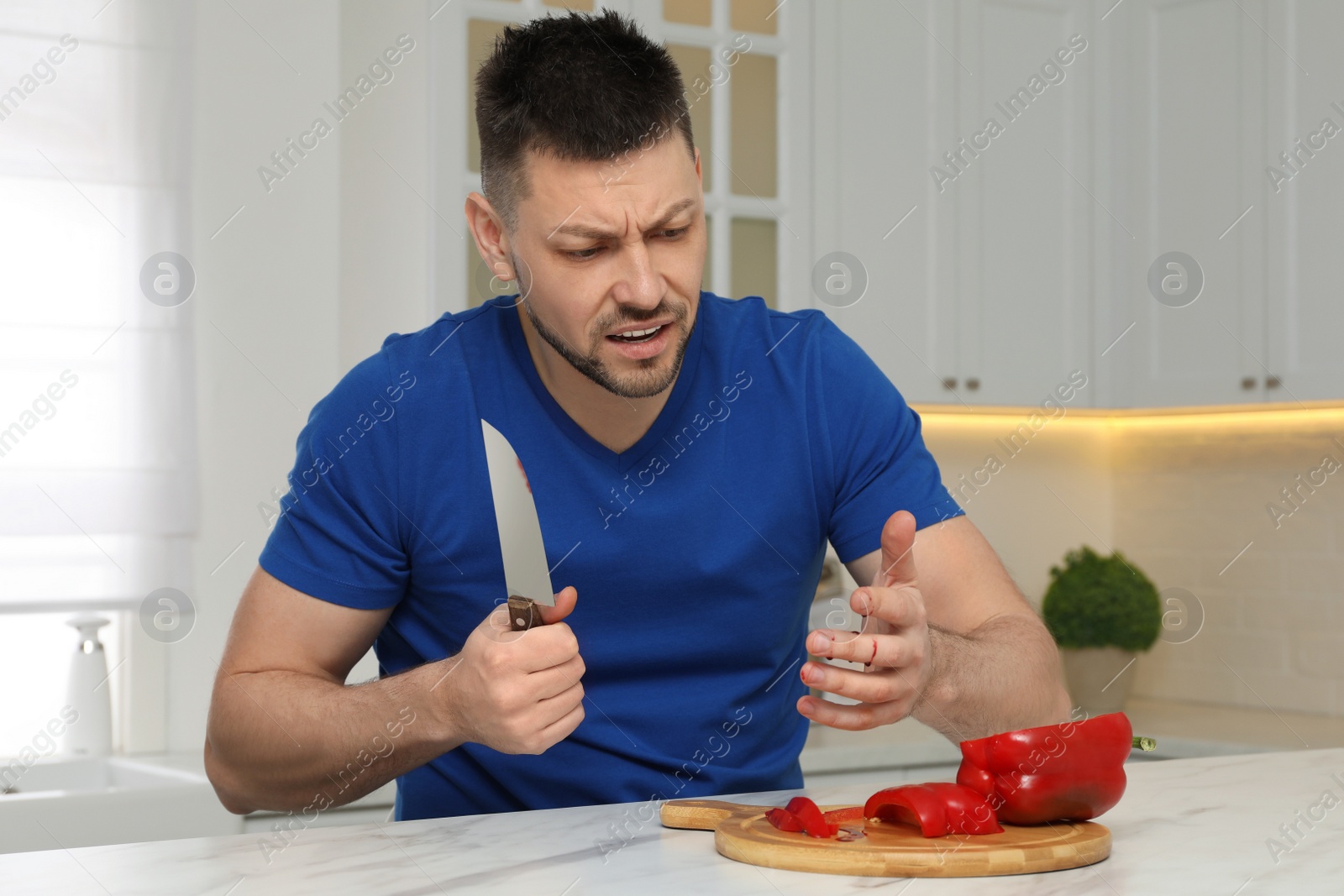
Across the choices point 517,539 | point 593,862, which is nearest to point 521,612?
point 517,539

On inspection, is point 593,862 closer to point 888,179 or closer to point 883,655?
point 883,655

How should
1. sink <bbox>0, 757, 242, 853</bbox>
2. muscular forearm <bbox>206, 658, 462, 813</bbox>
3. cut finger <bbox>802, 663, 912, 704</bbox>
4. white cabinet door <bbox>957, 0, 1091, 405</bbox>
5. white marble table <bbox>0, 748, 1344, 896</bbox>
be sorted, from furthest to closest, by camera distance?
white cabinet door <bbox>957, 0, 1091, 405</bbox> → sink <bbox>0, 757, 242, 853</bbox> → muscular forearm <bbox>206, 658, 462, 813</bbox> → cut finger <bbox>802, 663, 912, 704</bbox> → white marble table <bbox>0, 748, 1344, 896</bbox>

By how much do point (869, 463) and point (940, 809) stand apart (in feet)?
1.69

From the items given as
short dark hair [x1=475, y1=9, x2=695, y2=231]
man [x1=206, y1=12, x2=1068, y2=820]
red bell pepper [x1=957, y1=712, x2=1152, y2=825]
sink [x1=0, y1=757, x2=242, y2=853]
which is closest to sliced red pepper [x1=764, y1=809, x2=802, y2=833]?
red bell pepper [x1=957, y1=712, x2=1152, y2=825]

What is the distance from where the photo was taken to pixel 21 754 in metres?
2.14

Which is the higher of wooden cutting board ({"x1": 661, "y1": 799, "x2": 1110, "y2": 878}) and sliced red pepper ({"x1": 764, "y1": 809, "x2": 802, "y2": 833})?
sliced red pepper ({"x1": 764, "y1": 809, "x2": 802, "y2": 833})

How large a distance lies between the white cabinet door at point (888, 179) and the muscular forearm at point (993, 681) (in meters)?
1.43

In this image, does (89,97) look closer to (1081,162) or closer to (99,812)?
(99,812)

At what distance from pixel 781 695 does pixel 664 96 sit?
2.00 feet

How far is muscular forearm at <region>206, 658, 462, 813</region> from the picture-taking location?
109 cm

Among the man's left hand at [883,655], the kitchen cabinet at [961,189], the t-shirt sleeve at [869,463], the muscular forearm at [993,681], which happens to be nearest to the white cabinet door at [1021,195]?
the kitchen cabinet at [961,189]

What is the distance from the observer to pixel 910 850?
82 cm

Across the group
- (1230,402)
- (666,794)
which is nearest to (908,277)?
(1230,402)

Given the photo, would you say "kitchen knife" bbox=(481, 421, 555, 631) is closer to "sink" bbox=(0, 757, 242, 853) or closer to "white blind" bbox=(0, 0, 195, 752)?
"sink" bbox=(0, 757, 242, 853)
